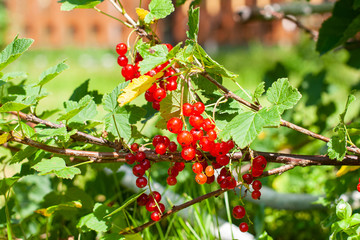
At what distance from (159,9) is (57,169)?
33 cm

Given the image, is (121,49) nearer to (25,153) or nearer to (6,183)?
(25,153)

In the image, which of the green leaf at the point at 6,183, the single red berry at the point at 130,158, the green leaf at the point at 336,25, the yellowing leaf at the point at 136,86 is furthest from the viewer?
the green leaf at the point at 336,25

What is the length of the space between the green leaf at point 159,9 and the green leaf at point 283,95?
226mm

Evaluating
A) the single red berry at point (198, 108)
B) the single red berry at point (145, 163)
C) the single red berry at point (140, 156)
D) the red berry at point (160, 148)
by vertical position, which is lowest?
the single red berry at point (145, 163)

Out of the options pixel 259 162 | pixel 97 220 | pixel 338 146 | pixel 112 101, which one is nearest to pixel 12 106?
pixel 112 101

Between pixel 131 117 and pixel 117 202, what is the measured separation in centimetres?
71

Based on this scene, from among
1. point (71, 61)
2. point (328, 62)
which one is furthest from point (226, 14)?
point (328, 62)

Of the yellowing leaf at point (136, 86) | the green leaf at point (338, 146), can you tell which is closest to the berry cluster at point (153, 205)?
the yellowing leaf at point (136, 86)

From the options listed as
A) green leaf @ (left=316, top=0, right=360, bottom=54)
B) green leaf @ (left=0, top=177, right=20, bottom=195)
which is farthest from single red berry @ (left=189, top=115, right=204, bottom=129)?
green leaf @ (left=316, top=0, right=360, bottom=54)

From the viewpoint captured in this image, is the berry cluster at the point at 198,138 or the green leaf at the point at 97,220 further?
the green leaf at the point at 97,220

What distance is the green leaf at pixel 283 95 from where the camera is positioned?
0.71 metres

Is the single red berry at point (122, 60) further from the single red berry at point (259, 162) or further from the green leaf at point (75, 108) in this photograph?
the single red berry at point (259, 162)

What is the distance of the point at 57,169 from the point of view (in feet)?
2.48

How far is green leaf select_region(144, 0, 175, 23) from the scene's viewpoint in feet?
2.50
